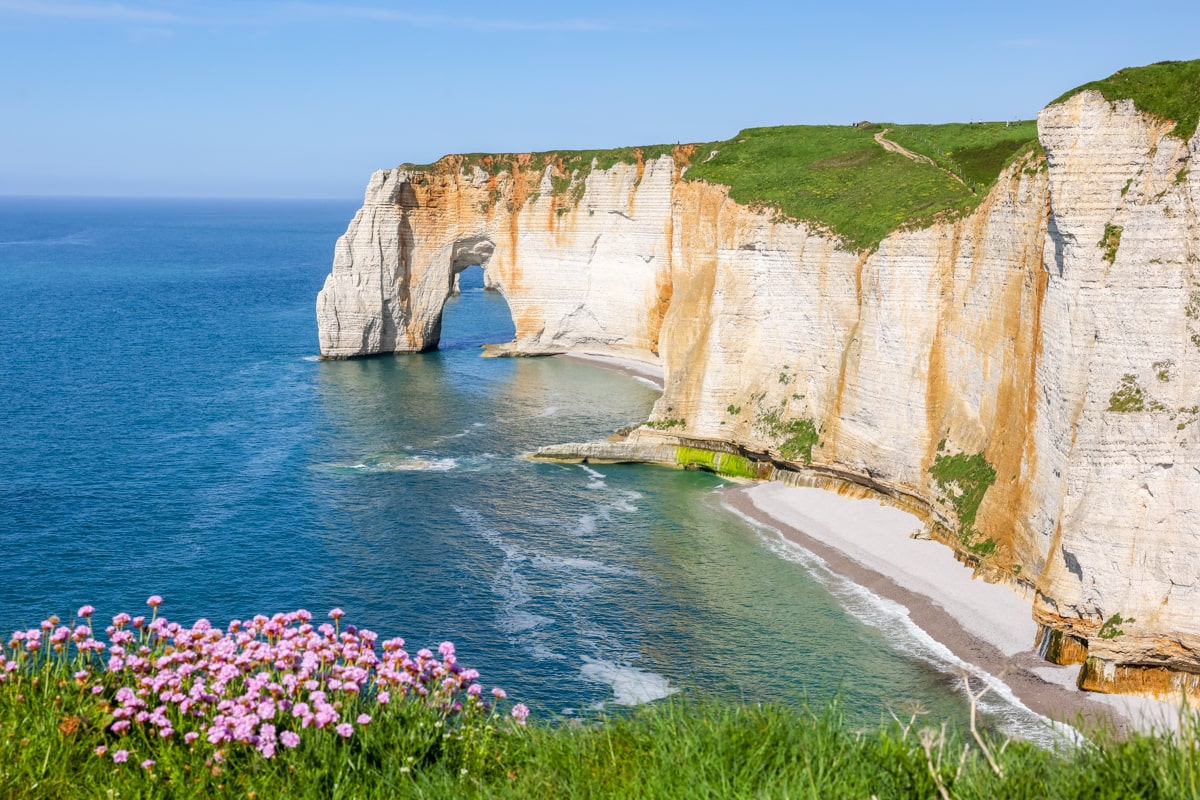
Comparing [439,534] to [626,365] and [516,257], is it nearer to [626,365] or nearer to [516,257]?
[626,365]

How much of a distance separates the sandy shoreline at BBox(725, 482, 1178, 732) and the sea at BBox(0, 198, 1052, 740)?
0.83 metres

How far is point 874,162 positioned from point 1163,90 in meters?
28.3

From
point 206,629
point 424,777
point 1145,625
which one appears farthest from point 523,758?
point 1145,625

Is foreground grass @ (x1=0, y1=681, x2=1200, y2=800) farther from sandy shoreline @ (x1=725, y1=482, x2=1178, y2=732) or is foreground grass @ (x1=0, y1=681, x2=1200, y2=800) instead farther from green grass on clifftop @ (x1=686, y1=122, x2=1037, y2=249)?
green grass on clifftop @ (x1=686, y1=122, x2=1037, y2=249)

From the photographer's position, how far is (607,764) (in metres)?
12.5

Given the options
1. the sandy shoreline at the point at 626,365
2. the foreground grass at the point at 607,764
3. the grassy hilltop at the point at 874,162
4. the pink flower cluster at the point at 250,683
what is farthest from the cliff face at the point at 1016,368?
the pink flower cluster at the point at 250,683

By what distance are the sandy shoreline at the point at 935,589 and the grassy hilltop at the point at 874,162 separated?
1165 cm

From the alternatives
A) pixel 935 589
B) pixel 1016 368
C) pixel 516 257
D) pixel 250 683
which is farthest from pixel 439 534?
pixel 516 257

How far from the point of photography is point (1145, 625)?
27.6 m

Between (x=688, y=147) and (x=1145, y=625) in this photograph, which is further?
(x=688, y=147)

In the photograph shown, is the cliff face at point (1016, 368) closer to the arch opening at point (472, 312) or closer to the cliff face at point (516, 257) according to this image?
the cliff face at point (516, 257)

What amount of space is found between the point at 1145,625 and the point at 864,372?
18.9 m

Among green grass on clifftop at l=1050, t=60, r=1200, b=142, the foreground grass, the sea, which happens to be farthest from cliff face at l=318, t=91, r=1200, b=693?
the foreground grass

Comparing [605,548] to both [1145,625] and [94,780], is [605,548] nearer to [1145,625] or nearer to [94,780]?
[1145,625]
